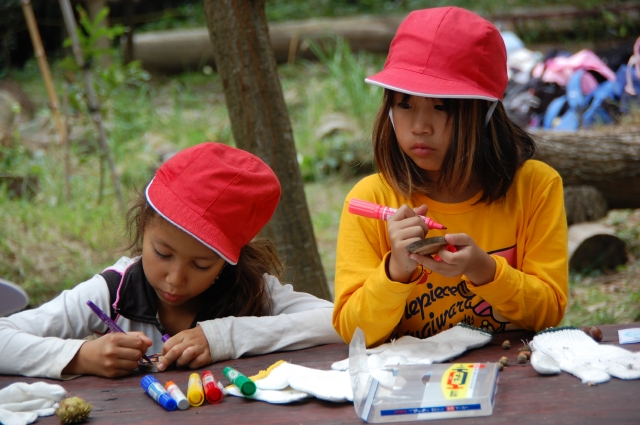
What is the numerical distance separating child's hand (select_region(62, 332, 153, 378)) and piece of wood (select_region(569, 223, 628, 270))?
3.45 m

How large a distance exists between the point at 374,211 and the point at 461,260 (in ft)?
0.83

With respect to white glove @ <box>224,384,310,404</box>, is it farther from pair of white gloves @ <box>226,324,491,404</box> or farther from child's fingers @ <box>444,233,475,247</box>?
child's fingers @ <box>444,233,475,247</box>

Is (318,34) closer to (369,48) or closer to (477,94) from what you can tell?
(369,48)

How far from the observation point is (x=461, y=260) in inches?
69.7

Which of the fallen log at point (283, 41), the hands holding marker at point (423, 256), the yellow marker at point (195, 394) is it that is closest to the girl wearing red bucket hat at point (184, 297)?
the yellow marker at point (195, 394)

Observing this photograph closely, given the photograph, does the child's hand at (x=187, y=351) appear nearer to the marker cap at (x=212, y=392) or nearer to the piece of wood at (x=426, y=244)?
the marker cap at (x=212, y=392)

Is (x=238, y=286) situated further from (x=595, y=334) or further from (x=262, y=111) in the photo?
(x=595, y=334)

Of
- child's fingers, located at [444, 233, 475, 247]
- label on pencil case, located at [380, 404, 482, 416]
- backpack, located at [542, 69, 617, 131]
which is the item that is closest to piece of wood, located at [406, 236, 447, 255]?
child's fingers, located at [444, 233, 475, 247]

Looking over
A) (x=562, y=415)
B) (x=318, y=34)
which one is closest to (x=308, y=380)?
(x=562, y=415)

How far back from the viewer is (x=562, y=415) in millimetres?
1454

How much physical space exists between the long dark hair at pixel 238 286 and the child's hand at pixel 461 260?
0.67 metres

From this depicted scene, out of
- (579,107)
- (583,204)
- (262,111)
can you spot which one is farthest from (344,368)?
(579,107)

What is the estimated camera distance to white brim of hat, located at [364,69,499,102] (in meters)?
1.90

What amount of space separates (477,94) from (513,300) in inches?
21.1
